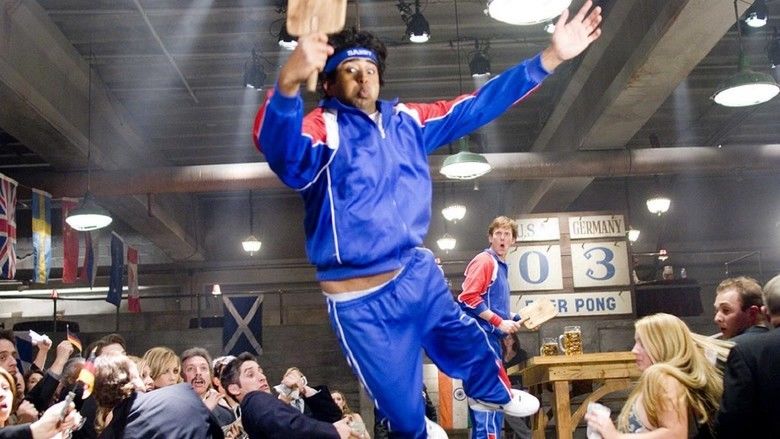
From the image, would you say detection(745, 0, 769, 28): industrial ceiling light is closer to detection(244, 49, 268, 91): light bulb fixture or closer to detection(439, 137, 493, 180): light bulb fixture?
detection(439, 137, 493, 180): light bulb fixture

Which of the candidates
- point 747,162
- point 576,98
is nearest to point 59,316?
point 576,98

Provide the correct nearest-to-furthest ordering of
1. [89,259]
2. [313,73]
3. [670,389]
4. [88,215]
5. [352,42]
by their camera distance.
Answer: [313,73], [352,42], [670,389], [88,215], [89,259]

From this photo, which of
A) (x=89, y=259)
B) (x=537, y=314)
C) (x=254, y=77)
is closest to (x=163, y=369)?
(x=537, y=314)

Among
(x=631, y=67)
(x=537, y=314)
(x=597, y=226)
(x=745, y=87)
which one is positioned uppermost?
(x=631, y=67)

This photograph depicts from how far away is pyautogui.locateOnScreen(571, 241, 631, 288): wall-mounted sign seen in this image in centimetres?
1264

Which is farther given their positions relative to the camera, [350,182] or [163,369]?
[163,369]

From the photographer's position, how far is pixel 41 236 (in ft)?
35.4

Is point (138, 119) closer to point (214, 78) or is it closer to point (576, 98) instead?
point (214, 78)

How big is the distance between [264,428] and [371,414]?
29.8ft

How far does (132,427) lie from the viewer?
4.04m

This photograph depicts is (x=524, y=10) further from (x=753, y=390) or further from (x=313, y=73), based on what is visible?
(x=313, y=73)

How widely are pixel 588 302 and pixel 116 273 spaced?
727cm

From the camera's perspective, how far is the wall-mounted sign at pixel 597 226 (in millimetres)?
12734

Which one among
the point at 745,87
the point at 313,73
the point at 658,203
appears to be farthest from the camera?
the point at 658,203
